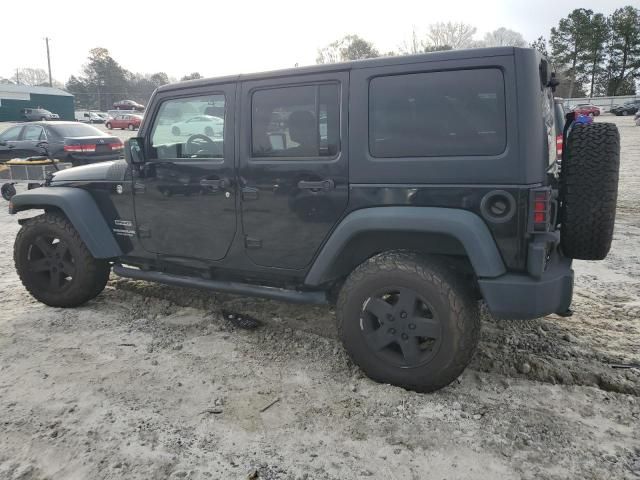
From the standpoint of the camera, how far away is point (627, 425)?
8.74ft

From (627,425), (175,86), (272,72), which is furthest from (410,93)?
(627,425)

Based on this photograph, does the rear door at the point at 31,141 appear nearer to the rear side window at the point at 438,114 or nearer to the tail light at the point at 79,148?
the tail light at the point at 79,148

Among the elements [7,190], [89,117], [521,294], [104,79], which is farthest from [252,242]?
[104,79]

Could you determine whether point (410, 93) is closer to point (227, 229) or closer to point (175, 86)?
point (227, 229)

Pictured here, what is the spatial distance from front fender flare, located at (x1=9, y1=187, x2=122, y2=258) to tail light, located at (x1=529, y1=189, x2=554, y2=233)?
3.28 m

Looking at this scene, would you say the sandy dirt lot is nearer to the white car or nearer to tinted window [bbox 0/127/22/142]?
the white car

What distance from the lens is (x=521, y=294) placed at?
8.95ft

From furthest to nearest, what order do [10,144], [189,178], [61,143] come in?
[10,144]
[61,143]
[189,178]

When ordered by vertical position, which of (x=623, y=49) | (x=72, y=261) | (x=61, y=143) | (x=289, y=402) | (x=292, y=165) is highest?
(x=623, y=49)

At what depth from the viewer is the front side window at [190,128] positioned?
3.68 metres

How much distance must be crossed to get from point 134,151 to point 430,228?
97.0 inches

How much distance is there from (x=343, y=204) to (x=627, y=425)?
1998mm

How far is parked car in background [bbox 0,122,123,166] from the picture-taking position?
39.0ft

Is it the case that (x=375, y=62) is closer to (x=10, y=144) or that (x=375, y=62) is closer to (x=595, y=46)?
(x=10, y=144)
